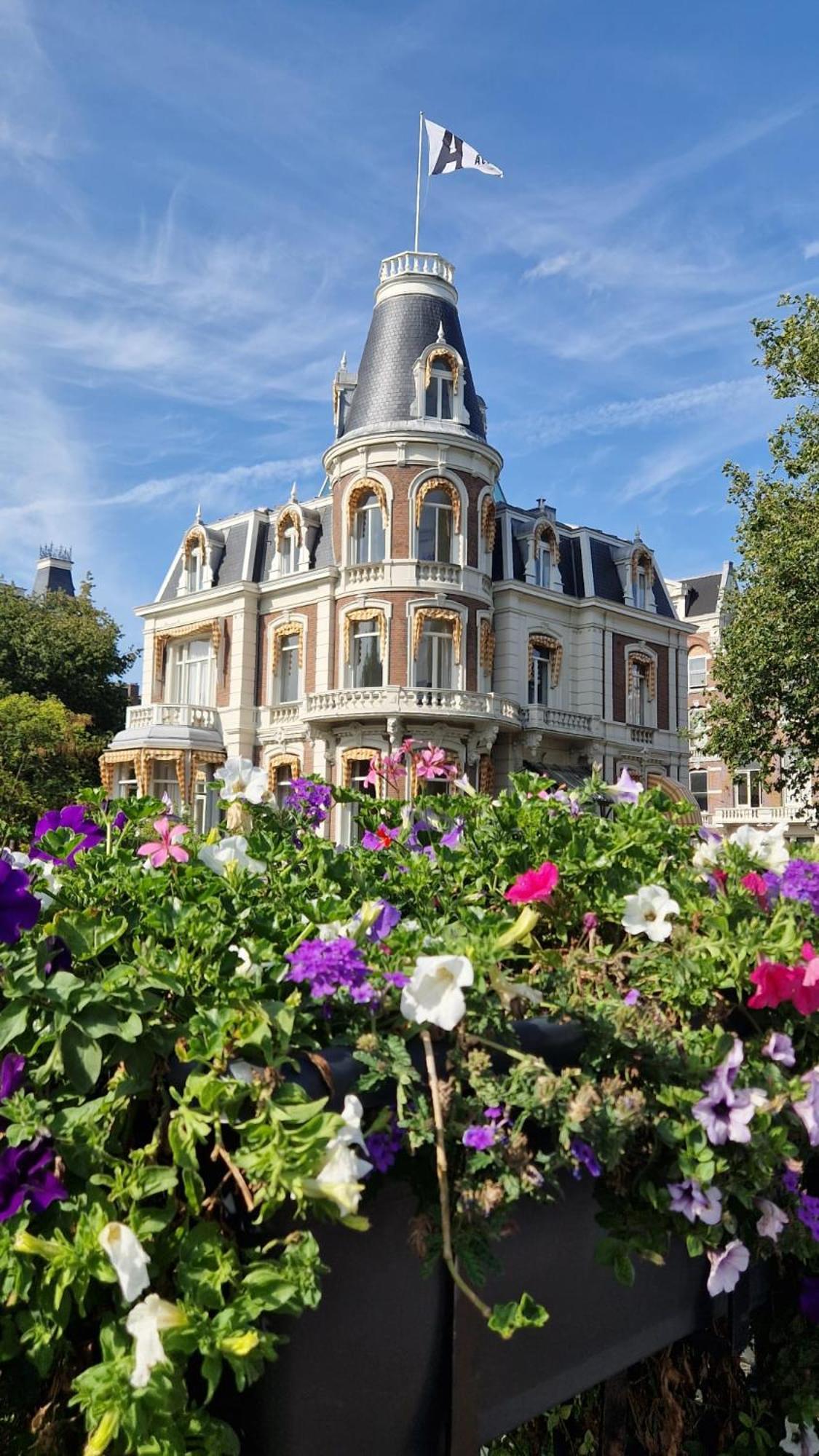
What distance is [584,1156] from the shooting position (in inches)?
50.1

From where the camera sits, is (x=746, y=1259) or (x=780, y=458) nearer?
(x=746, y=1259)

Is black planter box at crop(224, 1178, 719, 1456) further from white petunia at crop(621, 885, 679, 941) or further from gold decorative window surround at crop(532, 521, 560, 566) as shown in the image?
gold decorative window surround at crop(532, 521, 560, 566)

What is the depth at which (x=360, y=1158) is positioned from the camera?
1187 mm

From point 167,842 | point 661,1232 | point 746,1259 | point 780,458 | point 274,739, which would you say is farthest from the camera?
point 274,739

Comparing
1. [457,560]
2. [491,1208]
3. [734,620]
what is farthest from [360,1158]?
[457,560]

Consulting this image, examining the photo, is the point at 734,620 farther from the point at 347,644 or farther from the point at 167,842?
the point at 167,842

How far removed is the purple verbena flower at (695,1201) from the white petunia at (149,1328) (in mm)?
690

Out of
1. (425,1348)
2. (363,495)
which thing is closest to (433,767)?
(425,1348)

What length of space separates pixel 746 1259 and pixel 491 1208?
60cm

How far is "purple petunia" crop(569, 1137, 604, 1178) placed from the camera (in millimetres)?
1262

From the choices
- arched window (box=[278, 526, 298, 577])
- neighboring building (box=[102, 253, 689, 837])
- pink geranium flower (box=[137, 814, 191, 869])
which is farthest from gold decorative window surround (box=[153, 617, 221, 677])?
pink geranium flower (box=[137, 814, 191, 869])

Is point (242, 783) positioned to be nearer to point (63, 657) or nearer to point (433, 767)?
point (433, 767)

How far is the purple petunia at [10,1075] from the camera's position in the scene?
120cm

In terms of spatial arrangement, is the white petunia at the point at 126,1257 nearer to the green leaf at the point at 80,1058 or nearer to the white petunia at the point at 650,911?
the green leaf at the point at 80,1058
